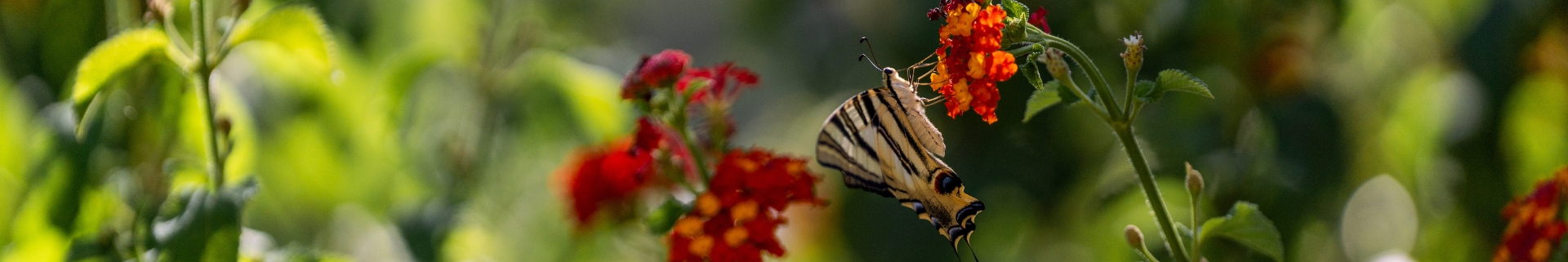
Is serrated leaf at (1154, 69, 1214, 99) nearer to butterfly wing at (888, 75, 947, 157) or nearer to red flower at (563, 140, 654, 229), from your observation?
butterfly wing at (888, 75, 947, 157)

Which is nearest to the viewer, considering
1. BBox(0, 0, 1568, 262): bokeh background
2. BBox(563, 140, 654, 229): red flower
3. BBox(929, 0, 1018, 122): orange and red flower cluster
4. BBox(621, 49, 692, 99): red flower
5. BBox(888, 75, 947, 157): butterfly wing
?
BBox(929, 0, 1018, 122): orange and red flower cluster

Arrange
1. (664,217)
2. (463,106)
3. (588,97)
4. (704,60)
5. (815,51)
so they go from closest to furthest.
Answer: (664,217)
(588,97)
(463,106)
(815,51)
(704,60)

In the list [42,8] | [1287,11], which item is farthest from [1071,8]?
[42,8]

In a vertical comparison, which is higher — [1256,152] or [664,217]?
[1256,152]

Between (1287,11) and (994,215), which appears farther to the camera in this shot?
(994,215)

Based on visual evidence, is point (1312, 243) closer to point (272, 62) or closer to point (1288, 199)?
point (1288, 199)

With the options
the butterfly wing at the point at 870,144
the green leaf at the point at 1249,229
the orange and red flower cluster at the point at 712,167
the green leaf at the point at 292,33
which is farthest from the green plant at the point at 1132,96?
the green leaf at the point at 292,33

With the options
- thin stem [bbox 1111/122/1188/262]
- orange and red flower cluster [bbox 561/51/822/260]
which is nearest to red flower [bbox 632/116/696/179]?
orange and red flower cluster [bbox 561/51/822/260]

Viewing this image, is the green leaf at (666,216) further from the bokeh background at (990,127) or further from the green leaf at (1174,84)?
the green leaf at (1174,84)
